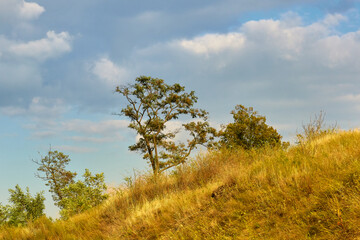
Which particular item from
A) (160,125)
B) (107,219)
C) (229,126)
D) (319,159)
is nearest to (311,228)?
(319,159)

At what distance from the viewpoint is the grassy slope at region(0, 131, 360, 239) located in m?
5.26

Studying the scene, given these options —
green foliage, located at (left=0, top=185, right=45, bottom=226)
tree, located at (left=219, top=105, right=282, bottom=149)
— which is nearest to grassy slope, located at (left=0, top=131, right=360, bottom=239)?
green foliage, located at (left=0, top=185, right=45, bottom=226)

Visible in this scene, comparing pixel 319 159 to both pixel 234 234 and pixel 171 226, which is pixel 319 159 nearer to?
pixel 234 234

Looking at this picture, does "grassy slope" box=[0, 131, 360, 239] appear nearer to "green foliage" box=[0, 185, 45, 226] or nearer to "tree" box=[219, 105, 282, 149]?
"green foliage" box=[0, 185, 45, 226]

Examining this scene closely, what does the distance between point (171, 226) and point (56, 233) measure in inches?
182

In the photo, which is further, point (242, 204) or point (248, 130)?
point (248, 130)

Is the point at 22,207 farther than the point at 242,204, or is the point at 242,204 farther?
the point at 22,207

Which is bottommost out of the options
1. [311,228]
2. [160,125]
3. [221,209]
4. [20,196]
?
[311,228]

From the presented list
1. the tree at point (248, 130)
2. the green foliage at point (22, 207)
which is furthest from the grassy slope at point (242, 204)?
the tree at point (248, 130)

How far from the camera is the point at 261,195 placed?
6398 mm

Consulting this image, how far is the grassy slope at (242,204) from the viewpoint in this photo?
5262 millimetres

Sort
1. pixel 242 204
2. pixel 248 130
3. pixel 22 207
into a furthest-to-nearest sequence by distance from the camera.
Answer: pixel 248 130, pixel 22 207, pixel 242 204

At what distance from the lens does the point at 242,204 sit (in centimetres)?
648

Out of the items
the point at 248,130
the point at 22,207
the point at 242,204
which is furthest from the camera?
the point at 248,130
